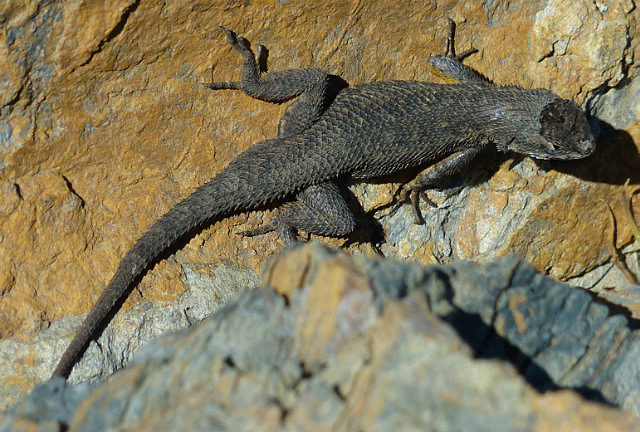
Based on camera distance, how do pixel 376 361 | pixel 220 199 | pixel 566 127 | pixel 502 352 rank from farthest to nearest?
pixel 566 127, pixel 220 199, pixel 502 352, pixel 376 361

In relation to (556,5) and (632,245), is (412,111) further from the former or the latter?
(632,245)

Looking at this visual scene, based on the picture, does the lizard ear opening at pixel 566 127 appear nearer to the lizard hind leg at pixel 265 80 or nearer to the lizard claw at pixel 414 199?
the lizard claw at pixel 414 199

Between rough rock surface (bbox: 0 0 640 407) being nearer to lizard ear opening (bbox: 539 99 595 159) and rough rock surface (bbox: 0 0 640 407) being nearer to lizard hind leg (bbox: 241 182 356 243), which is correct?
lizard hind leg (bbox: 241 182 356 243)

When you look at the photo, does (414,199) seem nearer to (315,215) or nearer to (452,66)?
(315,215)

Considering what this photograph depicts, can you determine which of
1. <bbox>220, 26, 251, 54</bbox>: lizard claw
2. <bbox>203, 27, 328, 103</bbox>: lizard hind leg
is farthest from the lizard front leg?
<bbox>220, 26, 251, 54</bbox>: lizard claw

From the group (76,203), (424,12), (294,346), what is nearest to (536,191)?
(424,12)

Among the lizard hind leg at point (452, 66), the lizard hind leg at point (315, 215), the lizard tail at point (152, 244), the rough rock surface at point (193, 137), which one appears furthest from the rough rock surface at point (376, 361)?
the lizard hind leg at point (452, 66)

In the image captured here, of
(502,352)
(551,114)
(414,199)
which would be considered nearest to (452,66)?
(551,114)
